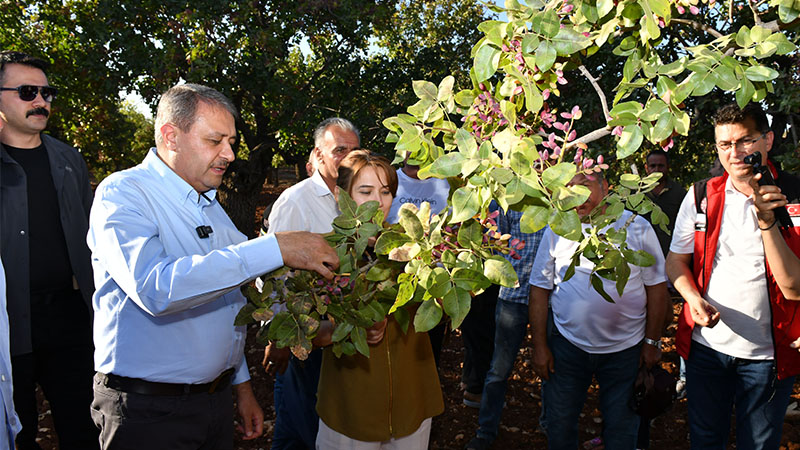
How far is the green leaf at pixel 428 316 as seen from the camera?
1345 millimetres

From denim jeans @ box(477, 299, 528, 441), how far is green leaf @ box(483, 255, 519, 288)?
336 centimetres

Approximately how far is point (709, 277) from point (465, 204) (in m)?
2.64

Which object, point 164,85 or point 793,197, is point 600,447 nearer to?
point 793,197

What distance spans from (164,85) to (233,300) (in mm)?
8413

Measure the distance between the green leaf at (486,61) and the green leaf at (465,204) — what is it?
308 millimetres

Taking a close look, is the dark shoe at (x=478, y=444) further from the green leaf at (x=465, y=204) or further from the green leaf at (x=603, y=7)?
the green leaf at (x=603, y=7)

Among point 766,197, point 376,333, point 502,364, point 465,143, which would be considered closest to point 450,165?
point 465,143

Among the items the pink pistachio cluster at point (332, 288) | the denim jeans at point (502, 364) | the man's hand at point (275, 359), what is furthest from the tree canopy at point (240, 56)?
the pink pistachio cluster at point (332, 288)

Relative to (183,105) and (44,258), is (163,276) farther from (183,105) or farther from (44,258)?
(44,258)

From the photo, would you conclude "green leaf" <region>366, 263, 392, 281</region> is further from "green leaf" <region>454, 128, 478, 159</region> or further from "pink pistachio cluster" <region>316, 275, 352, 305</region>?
"green leaf" <region>454, 128, 478, 159</region>

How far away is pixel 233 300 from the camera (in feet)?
8.31

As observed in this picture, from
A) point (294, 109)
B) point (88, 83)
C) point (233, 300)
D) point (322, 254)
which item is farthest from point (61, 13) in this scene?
point (322, 254)

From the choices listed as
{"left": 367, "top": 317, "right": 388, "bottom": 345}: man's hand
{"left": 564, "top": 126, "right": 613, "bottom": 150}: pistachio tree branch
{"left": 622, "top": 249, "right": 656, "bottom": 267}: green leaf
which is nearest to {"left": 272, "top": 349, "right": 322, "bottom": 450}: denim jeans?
{"left": 367, "top": 317, "right": 388, "bottom": 345}: man's hand

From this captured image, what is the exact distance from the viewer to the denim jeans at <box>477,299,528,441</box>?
176 inches
